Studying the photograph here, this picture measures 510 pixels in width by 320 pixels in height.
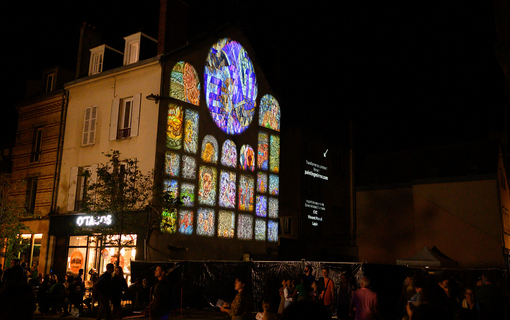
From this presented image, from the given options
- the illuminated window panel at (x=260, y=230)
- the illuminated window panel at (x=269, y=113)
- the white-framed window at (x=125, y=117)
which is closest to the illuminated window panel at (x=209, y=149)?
the white-framed window at (x=125, y=117)

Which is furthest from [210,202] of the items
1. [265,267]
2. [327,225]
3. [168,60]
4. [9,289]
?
[9,289]

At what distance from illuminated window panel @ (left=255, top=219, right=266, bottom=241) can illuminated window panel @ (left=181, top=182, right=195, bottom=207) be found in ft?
15.9

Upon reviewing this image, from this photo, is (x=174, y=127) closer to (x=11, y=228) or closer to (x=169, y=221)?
(x=169, y=221)

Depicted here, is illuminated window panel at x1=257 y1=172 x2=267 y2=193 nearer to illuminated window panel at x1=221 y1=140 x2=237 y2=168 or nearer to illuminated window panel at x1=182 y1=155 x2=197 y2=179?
illuminated window panel at x1=221 y1=140 x2=237 y2=168

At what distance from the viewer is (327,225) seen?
A: 35312 mm

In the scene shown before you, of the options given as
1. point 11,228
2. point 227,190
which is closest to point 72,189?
point 11,228

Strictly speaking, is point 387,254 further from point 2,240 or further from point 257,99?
point 2,240

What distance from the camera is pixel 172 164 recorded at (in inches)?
859

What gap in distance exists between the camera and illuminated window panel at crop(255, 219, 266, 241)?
25.8 m

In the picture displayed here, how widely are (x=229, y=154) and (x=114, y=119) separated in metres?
6.24

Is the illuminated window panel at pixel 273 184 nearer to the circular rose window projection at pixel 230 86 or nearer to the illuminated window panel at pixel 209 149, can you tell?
the circular rose window projection at pixel 230 86

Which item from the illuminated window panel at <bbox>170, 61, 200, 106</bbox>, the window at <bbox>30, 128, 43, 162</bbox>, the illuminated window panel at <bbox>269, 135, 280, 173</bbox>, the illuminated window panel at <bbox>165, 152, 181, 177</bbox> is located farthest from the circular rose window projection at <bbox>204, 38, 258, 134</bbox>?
the window at <bbox>30, 128, 43, 162</bbox>

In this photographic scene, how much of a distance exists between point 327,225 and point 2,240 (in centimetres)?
2213

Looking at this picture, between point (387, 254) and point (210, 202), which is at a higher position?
point (210, 202)
